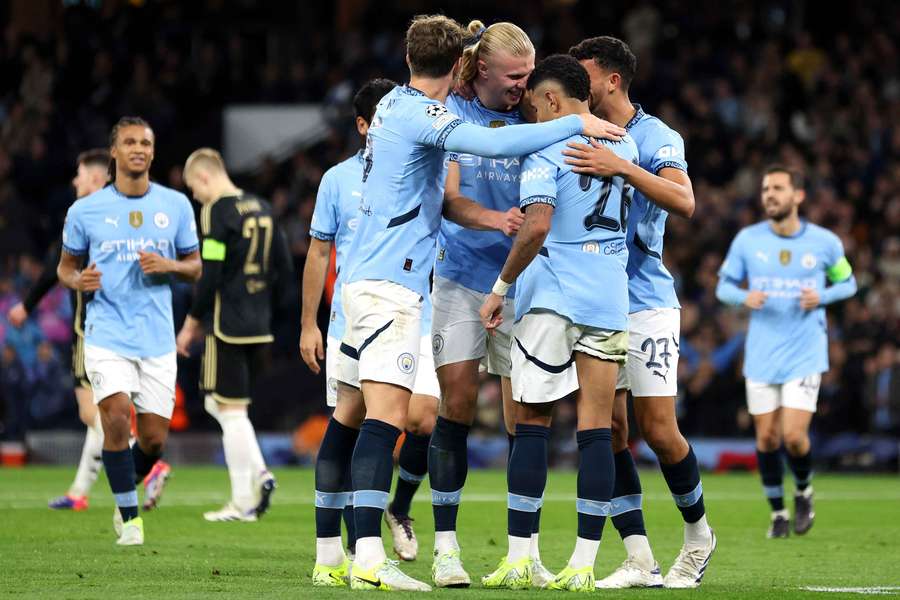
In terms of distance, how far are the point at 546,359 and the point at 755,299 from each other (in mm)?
5141

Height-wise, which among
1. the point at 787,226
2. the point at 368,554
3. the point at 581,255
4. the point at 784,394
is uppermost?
the point at 581,255

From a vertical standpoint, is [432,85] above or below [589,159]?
above

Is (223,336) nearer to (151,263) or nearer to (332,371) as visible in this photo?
(151,263)

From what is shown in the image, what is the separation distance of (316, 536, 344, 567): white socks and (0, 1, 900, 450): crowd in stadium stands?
41.3ft

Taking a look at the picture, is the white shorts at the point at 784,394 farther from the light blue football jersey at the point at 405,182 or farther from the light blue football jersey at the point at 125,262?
the light blue football jersey at the point at 405,182

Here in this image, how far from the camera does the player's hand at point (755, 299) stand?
12.1 m

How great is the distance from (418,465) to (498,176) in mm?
1969

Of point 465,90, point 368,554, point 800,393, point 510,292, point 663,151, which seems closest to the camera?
point 368,554

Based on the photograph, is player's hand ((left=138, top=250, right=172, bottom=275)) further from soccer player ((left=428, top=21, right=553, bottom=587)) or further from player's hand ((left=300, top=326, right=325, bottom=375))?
soccer player ((left=428, top=21, right=553, bottom=587))

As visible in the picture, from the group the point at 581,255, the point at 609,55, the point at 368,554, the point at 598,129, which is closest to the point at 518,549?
the point at 368,554

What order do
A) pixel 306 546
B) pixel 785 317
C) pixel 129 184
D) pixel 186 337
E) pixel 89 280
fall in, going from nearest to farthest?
pixel 89 280 → pixel 306 546 → pixel 129 184 → pixel 186 337 → pixel 785 317

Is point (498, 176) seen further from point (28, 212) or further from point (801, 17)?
point (801, 17)

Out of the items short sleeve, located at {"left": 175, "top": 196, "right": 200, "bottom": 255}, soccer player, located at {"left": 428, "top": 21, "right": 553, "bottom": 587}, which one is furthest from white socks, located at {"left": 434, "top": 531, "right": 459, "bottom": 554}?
short sleeve, located at {"left": 175, "top": 196, "right": 200, "bottom": 255}

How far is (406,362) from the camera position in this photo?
7.21m
